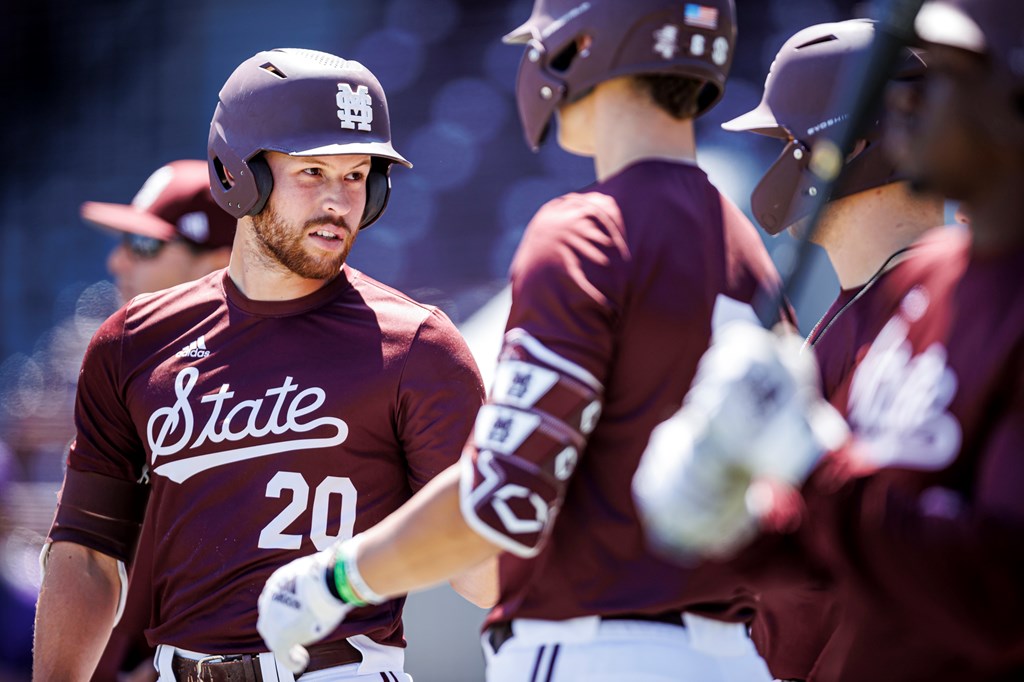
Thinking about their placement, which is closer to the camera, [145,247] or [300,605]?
[300,605]

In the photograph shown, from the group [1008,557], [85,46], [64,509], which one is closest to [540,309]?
[1008,557]

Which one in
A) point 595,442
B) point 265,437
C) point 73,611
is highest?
point 595,442

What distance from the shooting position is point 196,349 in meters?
3.40

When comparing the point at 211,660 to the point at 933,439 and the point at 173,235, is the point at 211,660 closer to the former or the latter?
the point at 933,439

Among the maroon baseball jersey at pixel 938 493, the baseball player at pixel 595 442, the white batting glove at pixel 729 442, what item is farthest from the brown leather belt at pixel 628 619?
the white batting glove at pixel 729 442

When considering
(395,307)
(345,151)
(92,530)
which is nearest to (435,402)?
(395,307)

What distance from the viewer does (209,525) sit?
3.20 meters

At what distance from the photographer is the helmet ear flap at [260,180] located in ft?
11.5

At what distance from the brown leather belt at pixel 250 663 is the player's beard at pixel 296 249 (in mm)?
940

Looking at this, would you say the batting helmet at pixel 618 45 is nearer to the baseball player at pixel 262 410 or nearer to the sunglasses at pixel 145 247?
the baseball player at pixel 262 410

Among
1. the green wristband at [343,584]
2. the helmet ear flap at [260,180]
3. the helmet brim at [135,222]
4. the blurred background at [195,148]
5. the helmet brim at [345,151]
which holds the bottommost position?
the blurred background at [195,148]

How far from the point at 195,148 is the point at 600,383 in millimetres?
8439

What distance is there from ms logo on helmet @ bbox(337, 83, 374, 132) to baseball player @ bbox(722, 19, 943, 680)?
99 cm

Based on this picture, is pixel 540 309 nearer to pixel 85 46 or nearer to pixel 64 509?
pixel 64 509
